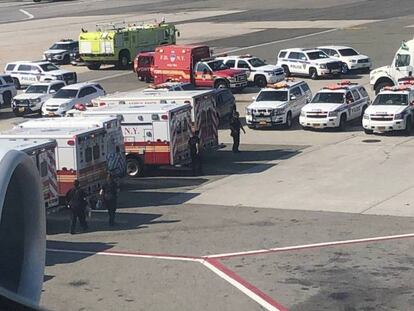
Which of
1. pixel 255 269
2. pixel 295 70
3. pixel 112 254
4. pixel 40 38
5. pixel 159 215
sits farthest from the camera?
pixel 40 38

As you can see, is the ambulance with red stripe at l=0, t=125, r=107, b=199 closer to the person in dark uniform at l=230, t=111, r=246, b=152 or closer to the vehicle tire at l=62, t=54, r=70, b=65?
the person in dark uniform at l=230, t=111, r=246, b=152

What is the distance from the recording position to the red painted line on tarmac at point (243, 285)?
17.0 metres

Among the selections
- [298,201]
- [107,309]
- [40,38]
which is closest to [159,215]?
[298,201]

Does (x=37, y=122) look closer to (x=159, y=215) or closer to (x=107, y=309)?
(x=159, y=215)

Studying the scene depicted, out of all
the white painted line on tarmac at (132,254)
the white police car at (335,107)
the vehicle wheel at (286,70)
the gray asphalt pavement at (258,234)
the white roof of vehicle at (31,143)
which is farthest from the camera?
the vehicle wheel at (286,70)

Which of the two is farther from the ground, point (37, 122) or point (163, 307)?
point (37, 122)

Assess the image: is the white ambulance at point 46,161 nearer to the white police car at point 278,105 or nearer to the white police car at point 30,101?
the white police car at point 278,105

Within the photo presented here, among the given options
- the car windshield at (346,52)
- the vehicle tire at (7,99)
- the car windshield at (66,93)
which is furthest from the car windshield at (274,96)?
the car windshield at (346,52)

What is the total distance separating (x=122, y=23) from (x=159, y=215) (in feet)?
192

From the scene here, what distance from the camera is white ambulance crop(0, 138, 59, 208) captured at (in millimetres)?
23922

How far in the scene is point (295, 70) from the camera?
52688 mm

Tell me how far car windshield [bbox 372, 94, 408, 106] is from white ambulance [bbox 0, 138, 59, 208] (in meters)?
15.8

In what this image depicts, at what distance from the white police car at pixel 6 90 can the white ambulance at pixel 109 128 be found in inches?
802

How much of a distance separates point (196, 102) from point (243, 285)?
14606 millimetres
